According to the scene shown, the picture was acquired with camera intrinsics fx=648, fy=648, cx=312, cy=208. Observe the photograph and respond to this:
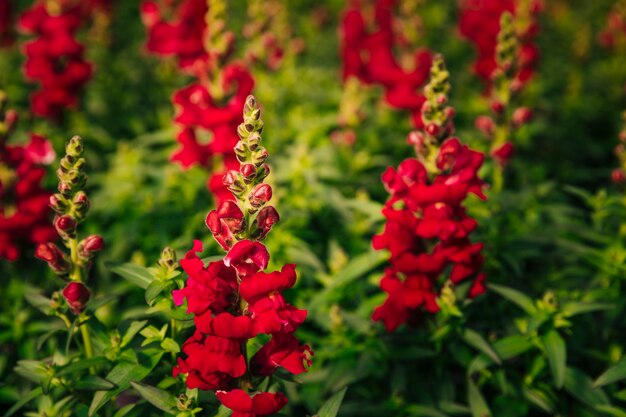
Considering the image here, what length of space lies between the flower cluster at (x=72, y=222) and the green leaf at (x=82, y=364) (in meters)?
0.19

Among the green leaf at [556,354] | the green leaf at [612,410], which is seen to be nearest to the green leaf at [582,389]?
the green leaf at [612,410]

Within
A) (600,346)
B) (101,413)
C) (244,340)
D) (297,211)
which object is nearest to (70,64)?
(297,211)

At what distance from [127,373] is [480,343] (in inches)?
56.8

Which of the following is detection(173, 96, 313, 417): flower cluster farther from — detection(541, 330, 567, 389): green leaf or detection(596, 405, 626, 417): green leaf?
detection(596, 405, 626, 417): green leaf

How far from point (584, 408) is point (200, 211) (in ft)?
8.01

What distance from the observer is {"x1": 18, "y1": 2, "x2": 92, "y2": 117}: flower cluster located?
461 centimetres

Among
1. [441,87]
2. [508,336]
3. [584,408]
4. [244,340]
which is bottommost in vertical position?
[584,408]

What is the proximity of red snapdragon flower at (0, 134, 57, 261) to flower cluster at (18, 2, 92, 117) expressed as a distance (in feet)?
4.80

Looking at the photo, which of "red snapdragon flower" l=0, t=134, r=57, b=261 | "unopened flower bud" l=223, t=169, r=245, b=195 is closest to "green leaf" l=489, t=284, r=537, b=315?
"unopened flower bud" l=223, t=169, r=245, b=195

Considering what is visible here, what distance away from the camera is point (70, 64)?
188 inches

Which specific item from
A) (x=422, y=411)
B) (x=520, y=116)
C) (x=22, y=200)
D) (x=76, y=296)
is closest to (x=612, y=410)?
(x=422, y=411)

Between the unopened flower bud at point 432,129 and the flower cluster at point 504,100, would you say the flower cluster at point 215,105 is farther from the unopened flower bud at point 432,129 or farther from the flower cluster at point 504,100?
the flower cluster at point 504,100

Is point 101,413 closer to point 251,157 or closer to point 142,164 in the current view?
point 251,157

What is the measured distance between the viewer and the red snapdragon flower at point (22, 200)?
3.26m
